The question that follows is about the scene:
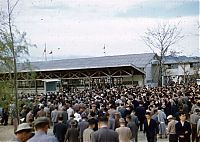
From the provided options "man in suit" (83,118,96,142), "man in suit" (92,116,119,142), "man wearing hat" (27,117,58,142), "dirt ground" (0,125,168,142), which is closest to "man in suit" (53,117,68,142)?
"man in suit" (83,118,96,142)

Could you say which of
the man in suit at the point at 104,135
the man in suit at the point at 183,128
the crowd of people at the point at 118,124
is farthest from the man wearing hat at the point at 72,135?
the man in suit at the point at 104,135

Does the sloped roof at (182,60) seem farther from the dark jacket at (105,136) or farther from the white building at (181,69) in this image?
the dark jacket at (105,136)

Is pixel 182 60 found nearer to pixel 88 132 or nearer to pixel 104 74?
pixel 104 74

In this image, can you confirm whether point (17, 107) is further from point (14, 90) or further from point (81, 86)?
point (81, 86)

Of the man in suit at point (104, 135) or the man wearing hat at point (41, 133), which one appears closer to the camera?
the man wearing hat at point (41, 133)

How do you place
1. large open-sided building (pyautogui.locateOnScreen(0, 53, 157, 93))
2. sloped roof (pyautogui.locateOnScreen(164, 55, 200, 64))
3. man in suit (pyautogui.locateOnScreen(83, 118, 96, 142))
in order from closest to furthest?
man in suit (pyautogui.locateOnScreen(83, 118, 96, 142)) < large open-sided building (pyautogui.locateOnScreen(0, 53, 157, 93)) < sloped roof (pyautogui.locateOnScreen(164, 55, 200, 64))

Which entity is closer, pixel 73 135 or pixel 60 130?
pixel 73 135

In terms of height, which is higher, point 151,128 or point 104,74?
point 104,74

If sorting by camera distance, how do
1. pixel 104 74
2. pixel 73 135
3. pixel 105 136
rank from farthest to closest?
pixel 104 74 → pixel 73 135 → pixel 105 136

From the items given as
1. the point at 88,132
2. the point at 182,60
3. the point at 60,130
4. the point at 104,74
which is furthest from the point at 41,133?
the point at 182,60

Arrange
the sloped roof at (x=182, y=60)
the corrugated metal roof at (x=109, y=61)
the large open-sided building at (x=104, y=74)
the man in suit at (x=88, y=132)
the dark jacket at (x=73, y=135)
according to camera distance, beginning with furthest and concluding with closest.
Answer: the sloped roof at (x=182, y=60) < the corrugated metal roof at (x=109, y=61) < the large open-sided building at (x=104, y=74) < the dark jacket at (x=73, y=135) < the man in suit at (x=88, y=132)

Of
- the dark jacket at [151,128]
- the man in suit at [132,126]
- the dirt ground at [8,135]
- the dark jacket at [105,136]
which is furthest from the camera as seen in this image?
the dirt ground at [8,135]

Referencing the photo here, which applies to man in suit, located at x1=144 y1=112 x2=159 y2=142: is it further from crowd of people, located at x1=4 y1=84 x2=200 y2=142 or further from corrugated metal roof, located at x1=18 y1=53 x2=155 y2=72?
corrugated metal roof, located at x1=18 y1=53 x2=155 y2=72

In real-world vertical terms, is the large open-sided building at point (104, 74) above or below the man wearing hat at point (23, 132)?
above
